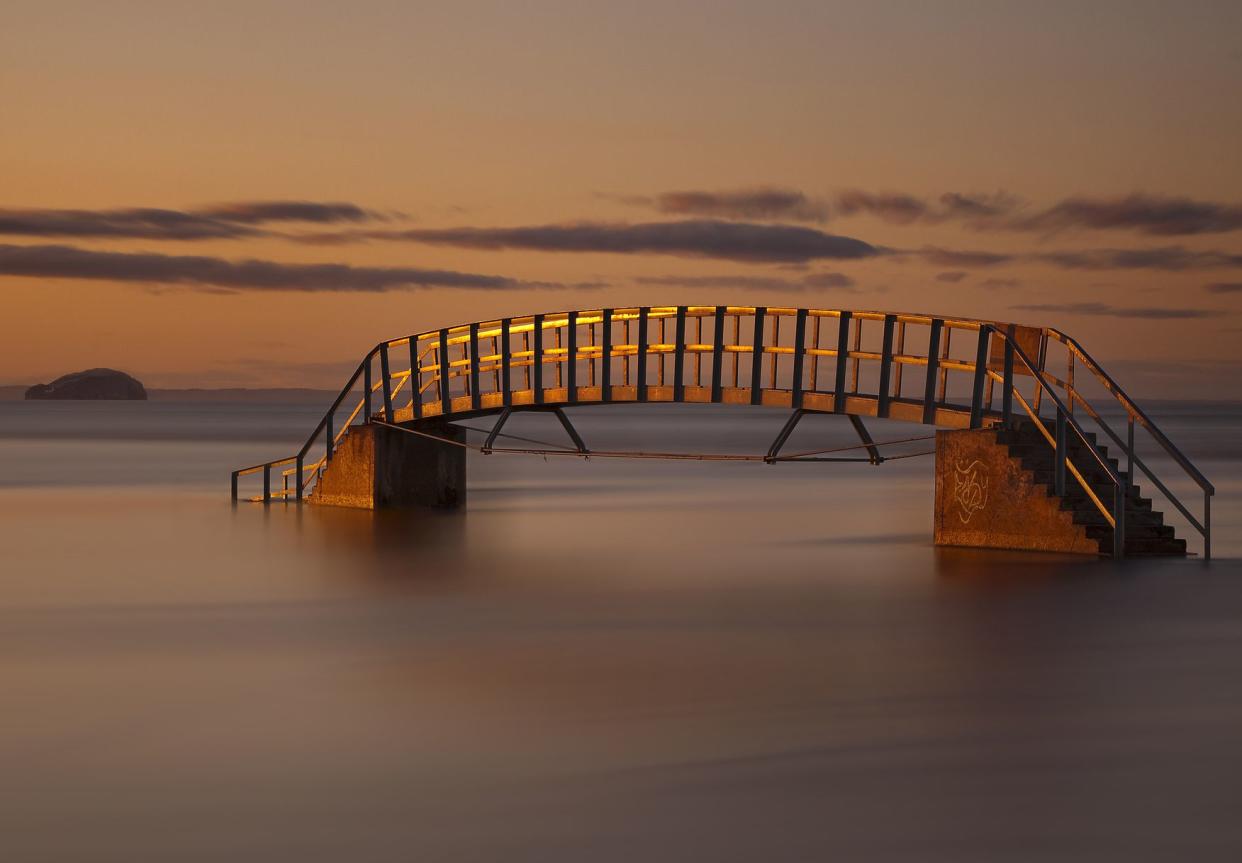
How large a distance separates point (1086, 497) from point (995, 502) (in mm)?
1074

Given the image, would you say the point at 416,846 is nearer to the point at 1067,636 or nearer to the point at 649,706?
the point at 649,706

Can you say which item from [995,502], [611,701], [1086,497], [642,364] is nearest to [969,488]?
[995,502]

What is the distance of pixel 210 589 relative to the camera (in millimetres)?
20125

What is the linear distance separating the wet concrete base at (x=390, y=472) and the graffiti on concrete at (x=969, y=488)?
10.5m

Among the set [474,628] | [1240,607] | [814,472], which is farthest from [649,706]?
[814,472]

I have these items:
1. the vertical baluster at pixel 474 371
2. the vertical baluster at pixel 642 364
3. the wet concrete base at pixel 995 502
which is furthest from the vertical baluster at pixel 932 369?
the vertical baluster at pixel 474 371

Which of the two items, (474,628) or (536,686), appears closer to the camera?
(536,686)

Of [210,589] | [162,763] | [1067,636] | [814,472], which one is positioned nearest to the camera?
[162,763]

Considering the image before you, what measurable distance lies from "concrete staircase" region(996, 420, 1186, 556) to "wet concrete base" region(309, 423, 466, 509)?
11.6m

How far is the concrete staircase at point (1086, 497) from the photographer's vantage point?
70.5ft

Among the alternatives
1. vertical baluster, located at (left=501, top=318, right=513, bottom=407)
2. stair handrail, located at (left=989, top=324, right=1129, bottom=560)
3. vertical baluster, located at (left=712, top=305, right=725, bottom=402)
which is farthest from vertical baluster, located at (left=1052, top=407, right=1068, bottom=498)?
vertical baluster, located at (left=501, top=318, right=513, bottom=407)

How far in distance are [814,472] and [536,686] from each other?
126 ft

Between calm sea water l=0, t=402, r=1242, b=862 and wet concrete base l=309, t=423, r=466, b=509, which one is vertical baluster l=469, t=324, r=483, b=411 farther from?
calm sea water l=0, t=402, r=1242, b=862

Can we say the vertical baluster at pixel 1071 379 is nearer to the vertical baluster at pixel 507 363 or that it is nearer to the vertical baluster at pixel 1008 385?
the vertical baluster at pixel 1008 385
